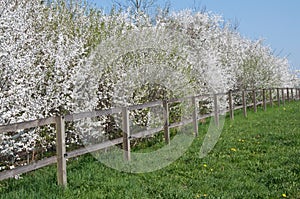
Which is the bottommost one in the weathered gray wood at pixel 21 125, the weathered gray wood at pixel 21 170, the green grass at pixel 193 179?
the green grass at pixel 193 179

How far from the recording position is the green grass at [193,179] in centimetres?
530

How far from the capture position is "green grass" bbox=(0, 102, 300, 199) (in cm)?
530

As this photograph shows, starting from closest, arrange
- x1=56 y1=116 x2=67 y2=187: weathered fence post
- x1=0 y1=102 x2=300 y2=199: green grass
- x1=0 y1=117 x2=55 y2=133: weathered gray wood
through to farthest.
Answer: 1. x1=0 y1=117 x2=55 y2=133: weathered gray wood
2. x1=0 y1=102 x2=300 y2=199: green grass
3. x1=56 y1=116 x2=67 y2=187: weathered fence post

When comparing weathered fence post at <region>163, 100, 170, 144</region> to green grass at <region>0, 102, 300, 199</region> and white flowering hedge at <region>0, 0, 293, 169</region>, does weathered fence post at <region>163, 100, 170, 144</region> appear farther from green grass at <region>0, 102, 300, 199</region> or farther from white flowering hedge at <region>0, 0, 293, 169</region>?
green grass at <region>0, 102, 300, 199</region>

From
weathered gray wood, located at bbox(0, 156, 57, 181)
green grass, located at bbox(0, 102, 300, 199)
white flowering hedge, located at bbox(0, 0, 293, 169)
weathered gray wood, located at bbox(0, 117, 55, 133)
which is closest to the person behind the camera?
weathered gray wood, located at bbox(0, 117, 55, 133)

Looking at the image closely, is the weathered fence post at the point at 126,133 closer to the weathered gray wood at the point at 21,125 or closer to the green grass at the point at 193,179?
the green grass at the point at 193,179

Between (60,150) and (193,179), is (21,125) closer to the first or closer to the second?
(60,150)

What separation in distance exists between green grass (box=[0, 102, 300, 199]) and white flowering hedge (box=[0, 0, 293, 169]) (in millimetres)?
1084

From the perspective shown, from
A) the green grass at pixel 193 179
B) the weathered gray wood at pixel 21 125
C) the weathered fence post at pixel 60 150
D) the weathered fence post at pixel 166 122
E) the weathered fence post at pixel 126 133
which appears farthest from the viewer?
the weathered fence post at pixel 166 122

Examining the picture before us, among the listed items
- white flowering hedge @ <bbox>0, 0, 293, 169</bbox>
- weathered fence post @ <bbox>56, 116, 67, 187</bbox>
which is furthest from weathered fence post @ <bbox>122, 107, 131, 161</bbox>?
weathered fence post @ <bbox>56, 116, 67, 187</bbox>

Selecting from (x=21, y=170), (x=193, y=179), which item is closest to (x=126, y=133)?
(x=193, y=179)

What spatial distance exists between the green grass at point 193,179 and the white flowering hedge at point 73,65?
3.56 ft

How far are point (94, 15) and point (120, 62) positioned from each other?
164 centimetres

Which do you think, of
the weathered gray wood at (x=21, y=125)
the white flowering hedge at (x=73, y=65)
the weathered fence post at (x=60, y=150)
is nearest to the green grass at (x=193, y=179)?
the weathered fence post at (x=60, y=150)
